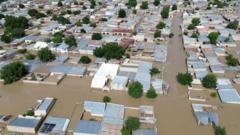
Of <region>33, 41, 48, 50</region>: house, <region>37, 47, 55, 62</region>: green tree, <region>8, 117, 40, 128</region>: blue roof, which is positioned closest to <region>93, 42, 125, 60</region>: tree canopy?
<region>37, 47, 55, 62</region>: green tree

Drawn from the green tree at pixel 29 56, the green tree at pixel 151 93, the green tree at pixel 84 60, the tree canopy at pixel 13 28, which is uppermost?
the tree canopy at pixel 13 28

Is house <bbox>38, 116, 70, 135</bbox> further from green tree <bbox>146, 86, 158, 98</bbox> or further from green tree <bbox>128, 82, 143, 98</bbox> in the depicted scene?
A: green tree <bbox>146, 86, 158, 98</bbox>

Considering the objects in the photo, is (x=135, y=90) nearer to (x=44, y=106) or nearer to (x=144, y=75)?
(x=144, y=75)

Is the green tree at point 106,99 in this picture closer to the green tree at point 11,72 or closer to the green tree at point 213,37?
the green tree at point 11,72

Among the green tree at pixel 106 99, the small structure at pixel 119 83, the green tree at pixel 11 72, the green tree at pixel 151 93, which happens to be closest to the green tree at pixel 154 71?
the small structure at pixel 119 83

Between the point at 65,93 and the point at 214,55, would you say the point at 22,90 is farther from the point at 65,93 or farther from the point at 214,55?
the point at 214,55

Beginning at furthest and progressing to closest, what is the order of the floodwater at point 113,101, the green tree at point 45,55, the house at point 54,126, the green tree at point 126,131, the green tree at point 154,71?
the green tree at point 45,55 < the green tree at point 154,71 < the floodwater at point 113,101 < the house at point 54,126 < the green tree at point 126,131
